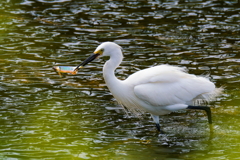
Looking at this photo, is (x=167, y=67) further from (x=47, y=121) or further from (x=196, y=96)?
(x=47, y=121)

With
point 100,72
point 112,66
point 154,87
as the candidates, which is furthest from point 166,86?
point 100,72

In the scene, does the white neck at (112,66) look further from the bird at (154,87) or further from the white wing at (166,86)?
the white wing at (166,86)

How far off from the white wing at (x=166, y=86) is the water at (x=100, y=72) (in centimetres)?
57

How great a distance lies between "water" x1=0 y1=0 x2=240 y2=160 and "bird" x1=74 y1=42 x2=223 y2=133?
0.42 metres

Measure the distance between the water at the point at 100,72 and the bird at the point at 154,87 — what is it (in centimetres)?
42

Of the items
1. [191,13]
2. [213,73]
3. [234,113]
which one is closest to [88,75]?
[213,73]

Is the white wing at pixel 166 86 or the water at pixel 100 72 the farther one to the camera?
the white wing at pixel 166 86

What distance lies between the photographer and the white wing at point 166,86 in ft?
25.8

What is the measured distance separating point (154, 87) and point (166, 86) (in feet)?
0.78

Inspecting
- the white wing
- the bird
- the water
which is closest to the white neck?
the bird

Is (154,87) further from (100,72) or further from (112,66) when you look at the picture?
(100,72)

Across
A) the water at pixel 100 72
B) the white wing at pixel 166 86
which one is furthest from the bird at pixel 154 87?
the water at pixel 100 72

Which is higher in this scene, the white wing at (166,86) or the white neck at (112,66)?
the white neck at (112,66)

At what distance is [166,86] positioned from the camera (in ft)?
26.4
